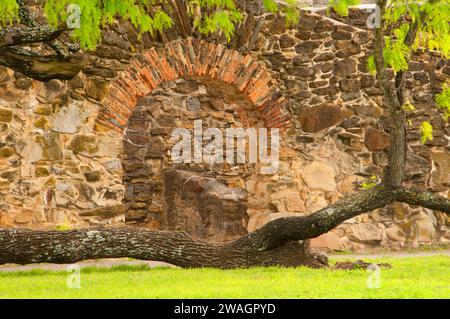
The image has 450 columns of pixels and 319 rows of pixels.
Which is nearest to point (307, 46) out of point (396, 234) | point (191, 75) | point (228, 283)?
point (191, 75)

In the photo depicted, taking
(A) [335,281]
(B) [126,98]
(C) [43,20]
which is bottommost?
(A) [335,281]

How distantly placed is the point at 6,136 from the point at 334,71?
190 inches

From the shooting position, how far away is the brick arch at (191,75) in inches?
381

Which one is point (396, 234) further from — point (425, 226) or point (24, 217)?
point (24, 217)

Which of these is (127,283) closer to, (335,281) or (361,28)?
(335,281)

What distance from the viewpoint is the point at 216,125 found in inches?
488

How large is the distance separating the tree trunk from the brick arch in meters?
2.45

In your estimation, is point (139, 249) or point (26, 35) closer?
point (26, 35)

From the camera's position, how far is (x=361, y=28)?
11.3 metres

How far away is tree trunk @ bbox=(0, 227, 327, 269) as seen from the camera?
7.21 metres

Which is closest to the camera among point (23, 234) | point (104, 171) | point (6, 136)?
point (23, 234)

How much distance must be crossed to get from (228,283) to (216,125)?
610 centimetres

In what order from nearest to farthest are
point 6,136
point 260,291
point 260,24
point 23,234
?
point 260,291 < point 23,234 < point 6,136 < point 260,24

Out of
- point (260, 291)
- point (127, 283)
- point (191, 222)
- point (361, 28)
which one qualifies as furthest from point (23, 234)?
point (361, 28)
